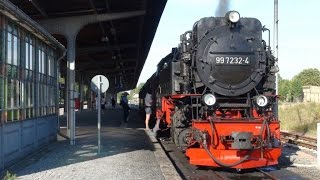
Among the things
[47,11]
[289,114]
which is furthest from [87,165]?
[289,114]

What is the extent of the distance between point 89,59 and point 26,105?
30909 mm

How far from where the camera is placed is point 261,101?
11.2 m

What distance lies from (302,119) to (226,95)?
20835 millimetres

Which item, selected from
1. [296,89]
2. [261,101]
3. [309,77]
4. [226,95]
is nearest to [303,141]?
[261,101]

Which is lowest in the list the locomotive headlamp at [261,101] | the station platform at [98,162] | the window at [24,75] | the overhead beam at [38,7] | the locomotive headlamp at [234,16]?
the station platform at [98,162]

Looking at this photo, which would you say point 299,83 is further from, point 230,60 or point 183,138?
point 230,60

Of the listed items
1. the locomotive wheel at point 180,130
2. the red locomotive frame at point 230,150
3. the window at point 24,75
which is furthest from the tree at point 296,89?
the red locomotive frame at point 230,150

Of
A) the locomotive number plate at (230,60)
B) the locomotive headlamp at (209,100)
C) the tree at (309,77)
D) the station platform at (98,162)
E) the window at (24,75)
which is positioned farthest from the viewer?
the tree at (309,77)

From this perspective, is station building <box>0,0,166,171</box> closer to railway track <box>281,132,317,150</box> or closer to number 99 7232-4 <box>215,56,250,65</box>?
number 99 7232-4 <box>215,56,250,65</box>

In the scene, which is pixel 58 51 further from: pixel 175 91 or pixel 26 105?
pixel 175 91

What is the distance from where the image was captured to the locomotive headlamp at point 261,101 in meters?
11.2

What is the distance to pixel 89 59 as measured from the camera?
4331 centimetres

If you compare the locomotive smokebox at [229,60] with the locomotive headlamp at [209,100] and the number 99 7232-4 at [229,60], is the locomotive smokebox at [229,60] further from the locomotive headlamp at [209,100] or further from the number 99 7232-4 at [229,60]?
the locomotive headlamp at [209,100]

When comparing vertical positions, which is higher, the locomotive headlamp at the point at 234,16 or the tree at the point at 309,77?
the tree at the point at 309,77
